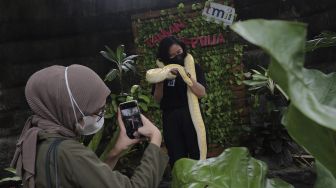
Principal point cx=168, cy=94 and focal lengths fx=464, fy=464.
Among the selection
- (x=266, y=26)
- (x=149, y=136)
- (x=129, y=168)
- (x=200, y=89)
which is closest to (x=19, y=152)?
(x=149, y=136)

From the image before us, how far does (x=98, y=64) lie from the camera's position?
17.6 feet

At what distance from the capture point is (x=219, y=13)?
5.31 meters

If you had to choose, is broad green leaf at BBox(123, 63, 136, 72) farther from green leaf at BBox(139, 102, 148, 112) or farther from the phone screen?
the phone screen

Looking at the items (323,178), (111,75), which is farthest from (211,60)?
(323,178)

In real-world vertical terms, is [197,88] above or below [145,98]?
above

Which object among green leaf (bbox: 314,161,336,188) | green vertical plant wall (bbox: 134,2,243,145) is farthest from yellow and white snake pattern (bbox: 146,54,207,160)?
green leaf (bbox: 314,161,336,188)

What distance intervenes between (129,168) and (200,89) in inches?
57.1

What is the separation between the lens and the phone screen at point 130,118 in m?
1.75

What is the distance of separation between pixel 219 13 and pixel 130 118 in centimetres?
375

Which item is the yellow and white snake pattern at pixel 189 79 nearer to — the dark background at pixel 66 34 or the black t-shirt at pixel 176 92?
the black t-shirt at pixel 176 92

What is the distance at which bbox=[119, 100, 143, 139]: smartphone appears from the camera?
175 centimetres

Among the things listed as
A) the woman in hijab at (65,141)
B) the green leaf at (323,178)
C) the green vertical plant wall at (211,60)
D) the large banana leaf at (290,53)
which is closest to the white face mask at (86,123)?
the woman in hijab at (65,141)

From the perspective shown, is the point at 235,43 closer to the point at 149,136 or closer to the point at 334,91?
the point at 149,136

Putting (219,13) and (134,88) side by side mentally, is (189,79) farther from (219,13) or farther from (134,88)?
(219,13)
